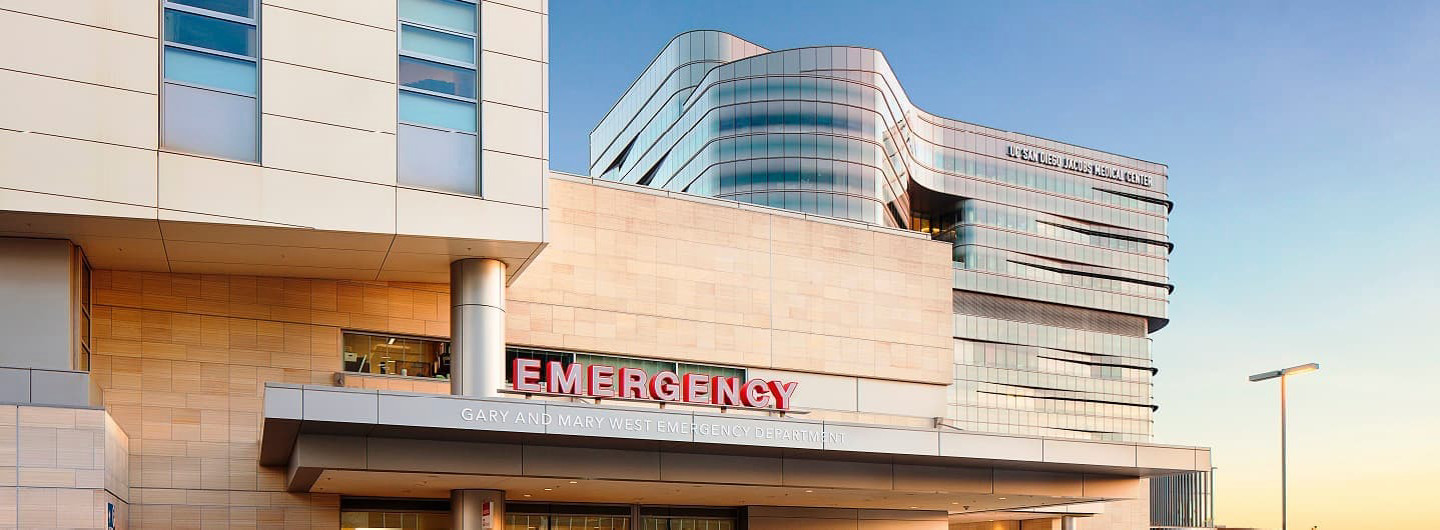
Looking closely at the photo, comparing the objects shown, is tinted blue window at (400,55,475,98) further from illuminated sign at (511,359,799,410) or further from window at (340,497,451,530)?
window at (340,497,451,530)

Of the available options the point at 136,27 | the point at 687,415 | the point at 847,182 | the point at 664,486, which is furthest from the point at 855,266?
the point at 847,182

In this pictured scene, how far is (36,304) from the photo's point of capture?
89.6 feet

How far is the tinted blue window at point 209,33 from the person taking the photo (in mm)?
27828

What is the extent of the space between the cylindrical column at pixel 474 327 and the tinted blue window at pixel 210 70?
6.82 meters

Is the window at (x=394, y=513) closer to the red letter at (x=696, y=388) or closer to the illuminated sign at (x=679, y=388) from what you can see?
the illuminated sign at (x=679, y=388)

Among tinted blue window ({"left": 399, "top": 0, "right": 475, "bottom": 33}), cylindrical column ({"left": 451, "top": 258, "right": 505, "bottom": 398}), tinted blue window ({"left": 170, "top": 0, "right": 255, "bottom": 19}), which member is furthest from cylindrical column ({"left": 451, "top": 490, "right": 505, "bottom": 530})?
tinted blue window ({"left": 170, "top": 0, "right": 255, "bottom": 19})

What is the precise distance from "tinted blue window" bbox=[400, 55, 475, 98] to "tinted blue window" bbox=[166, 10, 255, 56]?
11.5 ft

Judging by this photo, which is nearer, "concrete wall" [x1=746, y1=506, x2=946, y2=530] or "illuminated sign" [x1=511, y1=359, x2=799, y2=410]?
"illuminated sign" [x1=511, y1=359, x2=799, y2=410]

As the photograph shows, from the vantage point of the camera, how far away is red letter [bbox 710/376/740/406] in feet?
107

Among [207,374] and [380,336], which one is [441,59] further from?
[207,374]

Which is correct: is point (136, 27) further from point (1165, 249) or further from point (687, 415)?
point (1165, 249)

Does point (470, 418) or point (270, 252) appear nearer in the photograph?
point (470, 418)

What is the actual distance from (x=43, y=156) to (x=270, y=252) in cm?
545

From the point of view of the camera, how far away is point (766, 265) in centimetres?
4175
